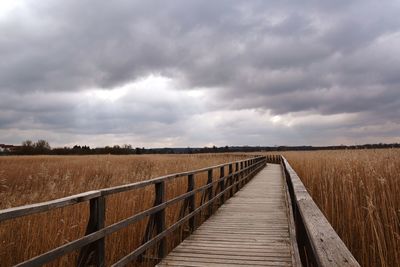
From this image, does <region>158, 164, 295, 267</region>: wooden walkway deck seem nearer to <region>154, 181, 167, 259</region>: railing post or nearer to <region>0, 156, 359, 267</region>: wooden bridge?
<region>0, 156, 359, 267</region>: wooden bridge

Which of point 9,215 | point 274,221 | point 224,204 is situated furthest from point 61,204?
point 224,204

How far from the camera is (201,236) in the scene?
6477 millimetres

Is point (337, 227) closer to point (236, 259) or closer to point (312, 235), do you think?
point (236, 259)

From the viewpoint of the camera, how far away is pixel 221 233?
6.73 m

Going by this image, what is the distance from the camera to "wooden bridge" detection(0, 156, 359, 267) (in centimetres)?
230

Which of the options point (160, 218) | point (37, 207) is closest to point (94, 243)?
point (37, 207)

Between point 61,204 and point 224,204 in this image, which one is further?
point 224,204

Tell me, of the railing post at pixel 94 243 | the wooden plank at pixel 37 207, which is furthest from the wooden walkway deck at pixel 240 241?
the wooden plank at pixel 37 207

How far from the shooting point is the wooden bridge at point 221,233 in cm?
230

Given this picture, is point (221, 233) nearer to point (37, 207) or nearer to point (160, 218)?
point (160, 218)

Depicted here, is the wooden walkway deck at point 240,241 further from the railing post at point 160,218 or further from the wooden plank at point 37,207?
the wooden plank at point 37,207

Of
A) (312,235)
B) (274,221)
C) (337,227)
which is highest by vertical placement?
(312,235)

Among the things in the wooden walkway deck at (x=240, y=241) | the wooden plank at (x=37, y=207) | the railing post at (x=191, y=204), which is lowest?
the wooden walkway deck at (x=240, y=241)

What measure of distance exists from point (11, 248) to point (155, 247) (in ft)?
5.95
